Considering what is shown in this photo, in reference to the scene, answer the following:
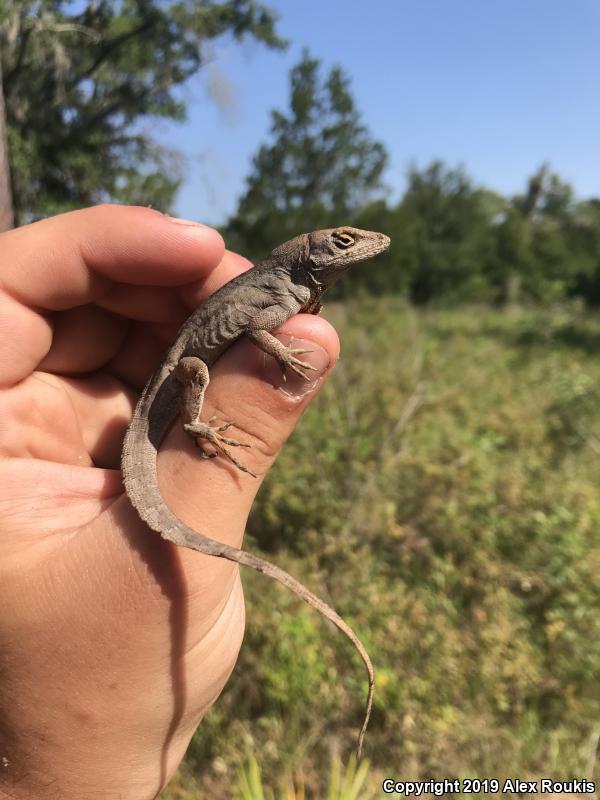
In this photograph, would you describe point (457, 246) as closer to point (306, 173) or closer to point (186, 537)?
point (306, 173)

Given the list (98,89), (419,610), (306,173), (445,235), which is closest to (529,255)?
(445,235)

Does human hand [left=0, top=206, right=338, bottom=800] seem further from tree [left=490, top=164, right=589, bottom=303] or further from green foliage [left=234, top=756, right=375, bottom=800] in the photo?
tree [left=490, top=164, right=589, bottom=303]

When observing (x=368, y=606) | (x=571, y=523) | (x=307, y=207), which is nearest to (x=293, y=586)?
(x=368, y=606)

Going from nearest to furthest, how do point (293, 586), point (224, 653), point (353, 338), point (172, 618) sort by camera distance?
point (293, 586), point (172, 618), point (224, 653), point (353, 338)

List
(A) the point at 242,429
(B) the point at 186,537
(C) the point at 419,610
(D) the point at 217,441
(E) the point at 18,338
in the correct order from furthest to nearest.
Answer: (C) the point at 419,610, (E) the point at 18,338, (A) the point at 242,429, (D) the point at 217,441, (B) the point at 186,537

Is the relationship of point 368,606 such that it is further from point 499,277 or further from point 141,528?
point 499,277

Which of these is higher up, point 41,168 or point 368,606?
point 41,168
